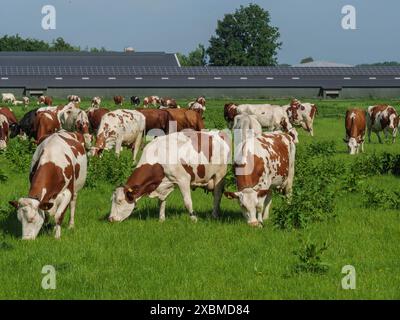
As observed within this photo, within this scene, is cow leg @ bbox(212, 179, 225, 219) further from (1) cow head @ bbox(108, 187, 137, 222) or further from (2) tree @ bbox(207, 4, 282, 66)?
(2) tree @ bbox(207, 4, 282, 66)

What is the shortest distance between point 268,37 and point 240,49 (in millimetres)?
6411

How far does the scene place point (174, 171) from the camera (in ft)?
46.1

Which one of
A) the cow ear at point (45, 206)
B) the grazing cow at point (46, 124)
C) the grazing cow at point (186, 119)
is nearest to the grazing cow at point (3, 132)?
the grazing cow at point (46, 124)

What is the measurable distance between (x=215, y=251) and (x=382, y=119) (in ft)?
78.9

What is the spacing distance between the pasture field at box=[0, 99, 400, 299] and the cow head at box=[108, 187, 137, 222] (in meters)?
0.24

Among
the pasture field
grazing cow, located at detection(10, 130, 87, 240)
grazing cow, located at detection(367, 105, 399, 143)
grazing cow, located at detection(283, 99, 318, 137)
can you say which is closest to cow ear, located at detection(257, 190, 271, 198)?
the pasture field

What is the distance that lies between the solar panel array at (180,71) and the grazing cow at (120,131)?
7312cm

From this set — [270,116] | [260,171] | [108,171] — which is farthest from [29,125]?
[260,171]

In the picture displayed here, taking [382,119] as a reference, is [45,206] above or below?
below

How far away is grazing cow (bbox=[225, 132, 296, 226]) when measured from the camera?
12992 millimetres

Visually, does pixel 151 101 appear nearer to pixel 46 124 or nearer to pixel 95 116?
pixel 95 116
